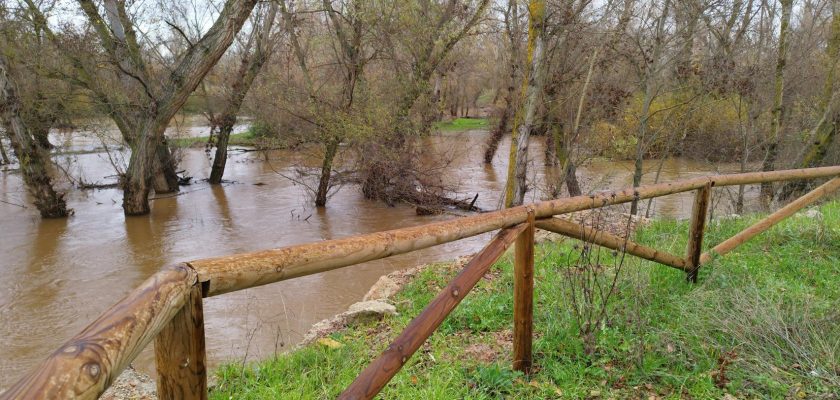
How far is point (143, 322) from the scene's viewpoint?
133cm

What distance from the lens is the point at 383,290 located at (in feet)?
21.6

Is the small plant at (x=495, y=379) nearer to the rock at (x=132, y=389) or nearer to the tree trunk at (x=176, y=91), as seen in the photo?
the rock at (x=132, y=389)

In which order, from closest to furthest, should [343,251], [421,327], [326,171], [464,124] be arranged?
[343,251] < [421,327] < [326,171] < [464,124]

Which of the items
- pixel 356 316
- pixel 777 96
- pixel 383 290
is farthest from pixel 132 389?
pixel 777 96

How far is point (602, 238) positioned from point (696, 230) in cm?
131

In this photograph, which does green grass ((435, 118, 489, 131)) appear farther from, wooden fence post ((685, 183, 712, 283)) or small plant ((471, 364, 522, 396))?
small plant ((471, 364, 522, 396))

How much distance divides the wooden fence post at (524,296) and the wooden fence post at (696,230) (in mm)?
2005

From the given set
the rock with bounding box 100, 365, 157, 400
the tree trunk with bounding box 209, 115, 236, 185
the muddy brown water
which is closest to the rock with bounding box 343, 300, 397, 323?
the muddy brown water

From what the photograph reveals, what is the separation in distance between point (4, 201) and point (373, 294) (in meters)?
13.4

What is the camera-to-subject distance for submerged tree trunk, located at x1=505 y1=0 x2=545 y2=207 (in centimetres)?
938

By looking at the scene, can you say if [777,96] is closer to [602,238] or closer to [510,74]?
[510,74]

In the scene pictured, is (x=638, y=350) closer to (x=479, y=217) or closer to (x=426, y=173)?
(x=479, y=217)

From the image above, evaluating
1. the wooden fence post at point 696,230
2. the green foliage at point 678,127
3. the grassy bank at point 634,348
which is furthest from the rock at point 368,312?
the green foliage at point 678,127

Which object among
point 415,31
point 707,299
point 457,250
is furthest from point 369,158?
point 707,299
